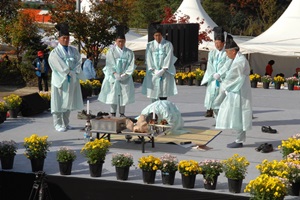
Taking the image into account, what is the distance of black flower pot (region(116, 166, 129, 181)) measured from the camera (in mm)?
9555

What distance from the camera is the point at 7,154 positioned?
10031 millimetres

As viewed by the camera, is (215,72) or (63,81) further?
(215,72)

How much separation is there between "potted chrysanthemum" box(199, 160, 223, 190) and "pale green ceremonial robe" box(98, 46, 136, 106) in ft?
16.4

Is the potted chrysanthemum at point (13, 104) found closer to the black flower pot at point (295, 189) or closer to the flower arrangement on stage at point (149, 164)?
the flower arrangement on stage at point (149, 164)

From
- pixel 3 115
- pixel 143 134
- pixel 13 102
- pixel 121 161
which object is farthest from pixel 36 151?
pixel 13 102

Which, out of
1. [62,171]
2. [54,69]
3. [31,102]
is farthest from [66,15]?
[62,171]

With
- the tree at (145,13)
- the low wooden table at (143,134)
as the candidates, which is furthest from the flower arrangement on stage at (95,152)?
the tree at (145,13)

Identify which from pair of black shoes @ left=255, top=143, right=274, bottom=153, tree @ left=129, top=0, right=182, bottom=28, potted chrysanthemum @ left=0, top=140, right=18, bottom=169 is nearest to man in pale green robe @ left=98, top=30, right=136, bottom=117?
pair of black shoes @ left=255, top=143, right=274, bottom=153

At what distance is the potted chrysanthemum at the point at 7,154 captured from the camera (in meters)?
10.0

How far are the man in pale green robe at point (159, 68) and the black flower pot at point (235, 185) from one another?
559 centimetres

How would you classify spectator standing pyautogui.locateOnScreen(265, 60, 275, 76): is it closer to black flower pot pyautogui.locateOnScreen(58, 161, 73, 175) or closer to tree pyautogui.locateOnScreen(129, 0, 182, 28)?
black flower pot pyautogui.locateOnScreen(58, 161, 73, 175)

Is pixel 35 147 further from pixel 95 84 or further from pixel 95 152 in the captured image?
pixel 95 84

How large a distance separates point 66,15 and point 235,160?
1537 cm

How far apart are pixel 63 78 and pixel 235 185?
16.9 ft
